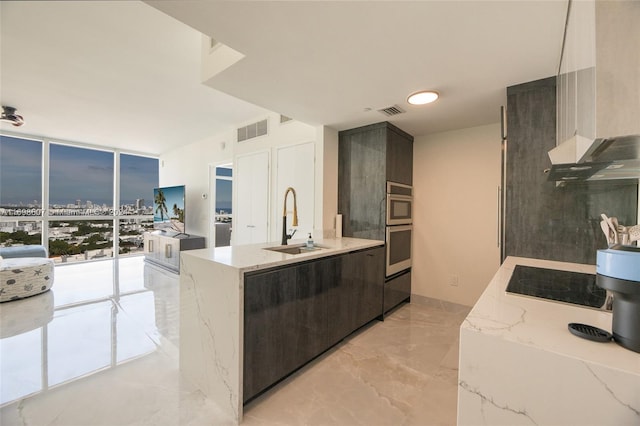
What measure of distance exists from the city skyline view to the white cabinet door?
3.90 meters

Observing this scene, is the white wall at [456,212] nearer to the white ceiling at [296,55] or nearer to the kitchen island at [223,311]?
the white ceiling at [296,55]

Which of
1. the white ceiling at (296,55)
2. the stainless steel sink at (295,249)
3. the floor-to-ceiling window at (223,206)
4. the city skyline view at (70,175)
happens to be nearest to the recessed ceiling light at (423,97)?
the white ceiling at (296,55)

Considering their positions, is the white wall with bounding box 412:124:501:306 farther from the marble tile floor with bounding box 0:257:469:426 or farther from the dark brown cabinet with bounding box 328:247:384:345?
the dark brown cabinet with bounding box 328:247:384:345

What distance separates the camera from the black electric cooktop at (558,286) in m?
1.09

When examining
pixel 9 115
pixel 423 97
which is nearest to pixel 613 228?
pixel 423 97

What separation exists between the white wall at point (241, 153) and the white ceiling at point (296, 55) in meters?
0.38

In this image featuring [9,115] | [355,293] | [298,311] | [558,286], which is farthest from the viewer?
[9,115]

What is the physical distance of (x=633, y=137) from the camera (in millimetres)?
727

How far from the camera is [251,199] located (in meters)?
4.16

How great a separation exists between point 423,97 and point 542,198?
1.25 m

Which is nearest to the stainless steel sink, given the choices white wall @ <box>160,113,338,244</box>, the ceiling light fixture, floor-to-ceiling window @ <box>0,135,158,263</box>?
white wall @ <box>160,113,338,244</box>

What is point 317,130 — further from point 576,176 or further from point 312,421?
point 312,421

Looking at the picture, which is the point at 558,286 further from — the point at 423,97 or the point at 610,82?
the point at 423,97

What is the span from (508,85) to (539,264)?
143cm
